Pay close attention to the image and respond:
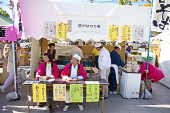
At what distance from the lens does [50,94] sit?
3.88m

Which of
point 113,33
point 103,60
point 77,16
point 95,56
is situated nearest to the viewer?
point 77,16

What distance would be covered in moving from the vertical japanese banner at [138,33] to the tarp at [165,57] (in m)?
2.95

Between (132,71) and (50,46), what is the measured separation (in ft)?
9.57

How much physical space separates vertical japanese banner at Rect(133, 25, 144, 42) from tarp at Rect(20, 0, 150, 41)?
0.51ft

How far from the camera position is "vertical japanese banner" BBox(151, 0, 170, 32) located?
3859 mm

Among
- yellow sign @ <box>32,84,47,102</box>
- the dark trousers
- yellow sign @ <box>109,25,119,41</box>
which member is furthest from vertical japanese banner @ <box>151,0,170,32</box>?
yellow sign @ <box>32,84,47,102</box>

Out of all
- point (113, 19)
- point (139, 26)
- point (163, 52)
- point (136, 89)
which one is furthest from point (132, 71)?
point (163, 52)

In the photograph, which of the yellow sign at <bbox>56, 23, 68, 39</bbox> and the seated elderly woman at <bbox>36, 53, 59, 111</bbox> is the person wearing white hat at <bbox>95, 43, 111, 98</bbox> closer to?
the yellow sign at <bbox>56, 23, 68, 39</bbox>

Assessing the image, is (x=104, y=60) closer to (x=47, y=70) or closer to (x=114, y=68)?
(x=114, y=68)

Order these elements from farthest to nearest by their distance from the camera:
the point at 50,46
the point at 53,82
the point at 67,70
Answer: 1. the point at 50,46
2. the point at 67,70
3. the point at 53,82

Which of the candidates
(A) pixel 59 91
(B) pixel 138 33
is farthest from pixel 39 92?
(B) pixel 138 33

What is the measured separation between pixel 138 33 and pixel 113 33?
0.68 m

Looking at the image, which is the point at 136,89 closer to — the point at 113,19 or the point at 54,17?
the point at 113,19

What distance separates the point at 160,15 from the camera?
3902 mm
